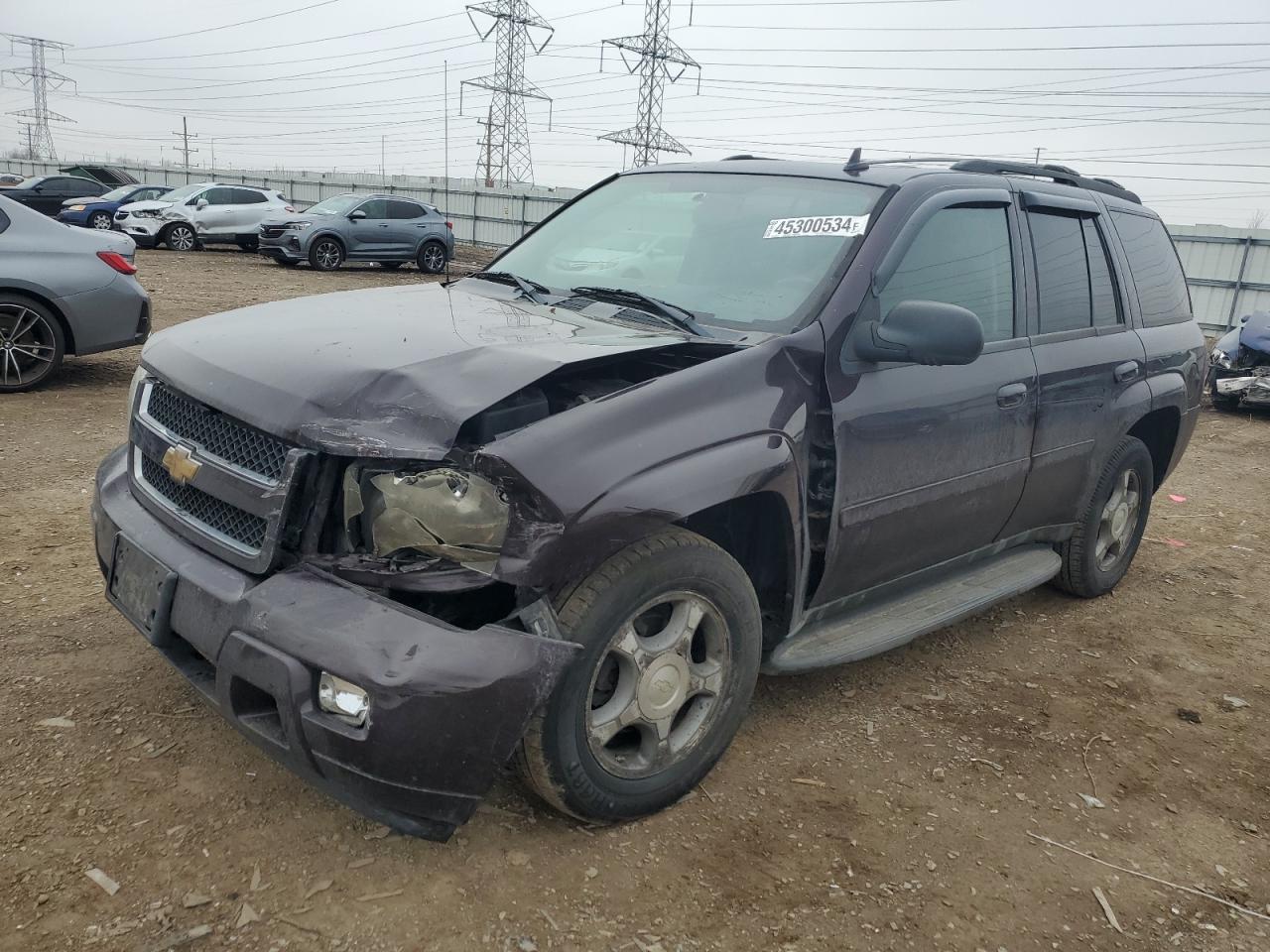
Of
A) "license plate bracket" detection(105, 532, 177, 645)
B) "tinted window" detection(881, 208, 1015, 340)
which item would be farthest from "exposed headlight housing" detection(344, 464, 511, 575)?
"tinted window" detection(881, 208, 1015, 340)

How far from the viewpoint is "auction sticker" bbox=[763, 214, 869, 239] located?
335cm

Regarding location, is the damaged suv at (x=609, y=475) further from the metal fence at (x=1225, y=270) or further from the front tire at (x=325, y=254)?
the metal fence at (x=1225, y=270)

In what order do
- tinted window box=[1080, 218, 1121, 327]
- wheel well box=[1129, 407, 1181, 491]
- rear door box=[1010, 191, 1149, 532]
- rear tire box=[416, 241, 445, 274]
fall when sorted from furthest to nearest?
rear tire box=[416, 241, 445, 274]
wheel well box=[1129, 407, 1181, 491]
tinted window box=[1080, 218, 1121, 327]
rear door box=[1010, 191, 1149, 532]

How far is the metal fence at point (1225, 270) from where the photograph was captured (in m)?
20.3

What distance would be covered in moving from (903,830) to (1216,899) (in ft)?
2.72

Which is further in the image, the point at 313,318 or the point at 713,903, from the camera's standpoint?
the point at 313,318

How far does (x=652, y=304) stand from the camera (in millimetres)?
3344

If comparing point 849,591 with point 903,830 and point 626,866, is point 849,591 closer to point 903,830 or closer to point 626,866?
point 903,830

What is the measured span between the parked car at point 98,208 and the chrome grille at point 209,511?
23718mm

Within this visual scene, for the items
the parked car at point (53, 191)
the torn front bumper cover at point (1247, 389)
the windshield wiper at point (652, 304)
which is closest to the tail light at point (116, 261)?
the windshield wiper at point (652, 304)

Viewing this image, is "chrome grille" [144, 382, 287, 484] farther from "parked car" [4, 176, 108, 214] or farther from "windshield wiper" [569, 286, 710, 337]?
"parked car" [4, 176, 108, 214]

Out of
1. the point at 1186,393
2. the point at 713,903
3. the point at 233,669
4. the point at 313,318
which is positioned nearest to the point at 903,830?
the point at 713,903

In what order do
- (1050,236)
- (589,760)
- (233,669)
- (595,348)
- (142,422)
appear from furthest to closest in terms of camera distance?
1. (1050,236)
2. (142,422)
3. (595,348)
4. (589,760)
5. (233,669)

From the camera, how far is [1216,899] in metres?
2.74
